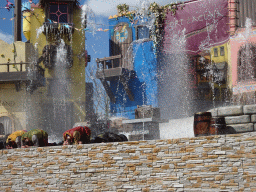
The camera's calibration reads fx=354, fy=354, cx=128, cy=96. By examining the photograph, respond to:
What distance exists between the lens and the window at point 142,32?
78.7 feet

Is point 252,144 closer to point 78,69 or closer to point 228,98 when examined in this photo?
point 228,98

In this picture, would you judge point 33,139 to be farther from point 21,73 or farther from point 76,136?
point 21,73

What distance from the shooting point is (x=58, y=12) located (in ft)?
82.6

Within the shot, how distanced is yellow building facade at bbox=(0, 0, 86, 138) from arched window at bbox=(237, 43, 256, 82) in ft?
34.7

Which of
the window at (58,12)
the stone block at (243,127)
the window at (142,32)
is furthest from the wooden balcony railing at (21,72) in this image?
the stone block at (243,127)

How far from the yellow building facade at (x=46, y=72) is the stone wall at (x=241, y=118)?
14420mm

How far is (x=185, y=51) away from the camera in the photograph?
23.3 metres

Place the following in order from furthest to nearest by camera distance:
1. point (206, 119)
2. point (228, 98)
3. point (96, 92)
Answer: point (96, 92)
point (228, 98)
point (206, 119)

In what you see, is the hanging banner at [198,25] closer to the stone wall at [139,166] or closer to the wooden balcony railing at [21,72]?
the wooden balcony railing at [21,72]

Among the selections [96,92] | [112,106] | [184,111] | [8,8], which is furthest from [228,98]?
[8,8]

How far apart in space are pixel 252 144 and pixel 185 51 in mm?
15014

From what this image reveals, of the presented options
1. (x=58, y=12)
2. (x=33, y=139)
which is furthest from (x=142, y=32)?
(x=33, y=139)

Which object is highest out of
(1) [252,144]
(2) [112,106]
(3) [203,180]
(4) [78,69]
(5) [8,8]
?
(5) [8,8]

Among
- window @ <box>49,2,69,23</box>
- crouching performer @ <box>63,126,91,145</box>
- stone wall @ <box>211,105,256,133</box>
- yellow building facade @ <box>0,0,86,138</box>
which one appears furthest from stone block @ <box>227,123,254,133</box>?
window @ <box>49,2,69,23</box>
